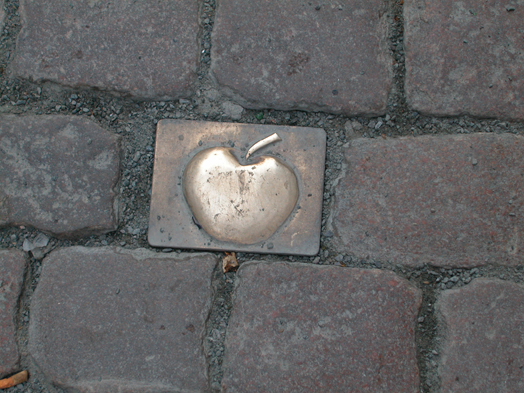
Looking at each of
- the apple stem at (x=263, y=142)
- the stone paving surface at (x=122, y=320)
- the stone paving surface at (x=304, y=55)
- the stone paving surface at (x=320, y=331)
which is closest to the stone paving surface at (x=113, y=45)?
the stone paving surface at (x=304, y=55)

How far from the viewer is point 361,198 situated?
1.19 m

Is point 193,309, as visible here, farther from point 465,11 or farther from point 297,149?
point 465,11

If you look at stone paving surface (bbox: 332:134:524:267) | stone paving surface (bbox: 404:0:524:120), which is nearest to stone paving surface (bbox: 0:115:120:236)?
stone paving surface (bbox: 332:134:524:267)

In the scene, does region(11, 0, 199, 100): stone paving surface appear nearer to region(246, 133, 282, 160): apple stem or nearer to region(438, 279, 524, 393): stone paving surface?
region(246, 133, 282, 160): apple stem

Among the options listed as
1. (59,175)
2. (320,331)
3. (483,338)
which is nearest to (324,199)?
(320,331)

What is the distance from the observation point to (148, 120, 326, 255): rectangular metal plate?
1.18 m

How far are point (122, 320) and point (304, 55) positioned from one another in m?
0.96

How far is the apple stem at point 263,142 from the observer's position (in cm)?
121

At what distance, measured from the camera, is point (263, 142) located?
3.97 ft

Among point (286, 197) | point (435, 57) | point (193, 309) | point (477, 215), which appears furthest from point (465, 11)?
point (193, 309)

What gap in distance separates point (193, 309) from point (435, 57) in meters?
1.05

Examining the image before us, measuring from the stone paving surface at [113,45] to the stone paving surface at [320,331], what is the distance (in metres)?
0.65

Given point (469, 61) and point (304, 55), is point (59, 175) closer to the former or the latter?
point (304, 55)

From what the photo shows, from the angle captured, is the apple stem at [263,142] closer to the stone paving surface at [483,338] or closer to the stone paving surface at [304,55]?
the stone paving surface at [304,55]
